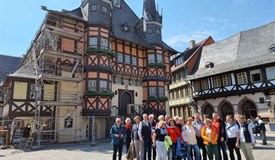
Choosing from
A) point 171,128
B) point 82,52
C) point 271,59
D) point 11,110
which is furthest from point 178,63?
point 171,128

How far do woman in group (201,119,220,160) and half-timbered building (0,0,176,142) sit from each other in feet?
29.3

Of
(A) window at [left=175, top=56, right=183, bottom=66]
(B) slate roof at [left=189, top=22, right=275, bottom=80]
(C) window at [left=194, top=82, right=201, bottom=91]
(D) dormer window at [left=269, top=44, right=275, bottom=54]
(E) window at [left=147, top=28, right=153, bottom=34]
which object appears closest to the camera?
(D) dormer window at [left=269, top=44, right=275, bottom=54]

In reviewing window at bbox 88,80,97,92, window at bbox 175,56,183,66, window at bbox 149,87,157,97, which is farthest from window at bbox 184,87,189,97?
window at bbox 88,80,97,92

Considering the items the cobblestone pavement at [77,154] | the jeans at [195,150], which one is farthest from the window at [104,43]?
the jeans at [195,150]

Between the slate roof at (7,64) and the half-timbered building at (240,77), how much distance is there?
26.6 metres

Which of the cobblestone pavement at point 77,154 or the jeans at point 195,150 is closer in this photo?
the jeans at point 195,150

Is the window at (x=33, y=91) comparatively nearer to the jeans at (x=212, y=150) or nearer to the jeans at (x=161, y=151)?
the jeans at (x=161, y=151)

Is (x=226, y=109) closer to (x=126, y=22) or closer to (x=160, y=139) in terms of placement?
(x=126, y=22)

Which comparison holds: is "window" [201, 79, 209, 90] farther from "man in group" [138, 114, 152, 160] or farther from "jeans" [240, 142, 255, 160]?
"man in group" [138, 114, 152, 160]

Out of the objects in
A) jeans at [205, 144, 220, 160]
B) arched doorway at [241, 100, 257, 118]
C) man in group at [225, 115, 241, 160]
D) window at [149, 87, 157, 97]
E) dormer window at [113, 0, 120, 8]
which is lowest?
jeans at [205, 144, 220, 160]

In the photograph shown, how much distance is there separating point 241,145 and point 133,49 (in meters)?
16.9

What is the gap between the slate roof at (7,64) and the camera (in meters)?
29.5

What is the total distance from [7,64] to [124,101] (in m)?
21.7

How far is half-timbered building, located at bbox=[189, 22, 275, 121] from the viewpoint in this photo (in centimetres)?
1910
